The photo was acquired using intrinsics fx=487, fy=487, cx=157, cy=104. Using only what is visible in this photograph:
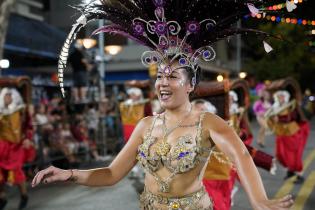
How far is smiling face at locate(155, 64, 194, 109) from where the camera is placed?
3.11 meters

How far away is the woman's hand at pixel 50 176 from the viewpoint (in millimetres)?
2893

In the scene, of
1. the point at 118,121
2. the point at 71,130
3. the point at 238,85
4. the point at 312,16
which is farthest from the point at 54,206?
the point at 118,121

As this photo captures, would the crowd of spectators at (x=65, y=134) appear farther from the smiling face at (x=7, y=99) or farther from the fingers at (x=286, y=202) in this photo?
the fingers at (x=286, y=202)

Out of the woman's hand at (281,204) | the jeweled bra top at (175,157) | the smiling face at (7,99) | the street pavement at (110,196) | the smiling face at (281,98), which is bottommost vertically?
the street pavement at (110,196)

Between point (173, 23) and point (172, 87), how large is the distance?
439 millimetres

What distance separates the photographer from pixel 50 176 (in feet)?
9.67

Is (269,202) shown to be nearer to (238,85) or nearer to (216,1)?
(216,1)

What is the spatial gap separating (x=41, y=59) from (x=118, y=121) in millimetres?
6960

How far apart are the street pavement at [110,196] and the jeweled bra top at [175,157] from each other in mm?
4036

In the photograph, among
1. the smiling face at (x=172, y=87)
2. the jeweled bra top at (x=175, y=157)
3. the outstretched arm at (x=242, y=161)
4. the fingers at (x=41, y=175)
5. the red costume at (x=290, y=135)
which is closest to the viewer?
the outstretched arm at (x=242, y=161)

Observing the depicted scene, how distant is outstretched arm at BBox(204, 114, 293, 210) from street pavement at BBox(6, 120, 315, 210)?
4.08 m

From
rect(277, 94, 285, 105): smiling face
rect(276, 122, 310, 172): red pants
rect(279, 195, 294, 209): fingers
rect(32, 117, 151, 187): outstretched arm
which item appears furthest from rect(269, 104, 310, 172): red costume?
rect(279, 195, 294, 209): fingers

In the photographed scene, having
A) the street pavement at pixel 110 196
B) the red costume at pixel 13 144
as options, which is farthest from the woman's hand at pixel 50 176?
the red costume at pixel 13 144

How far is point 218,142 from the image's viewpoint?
9.87ft
